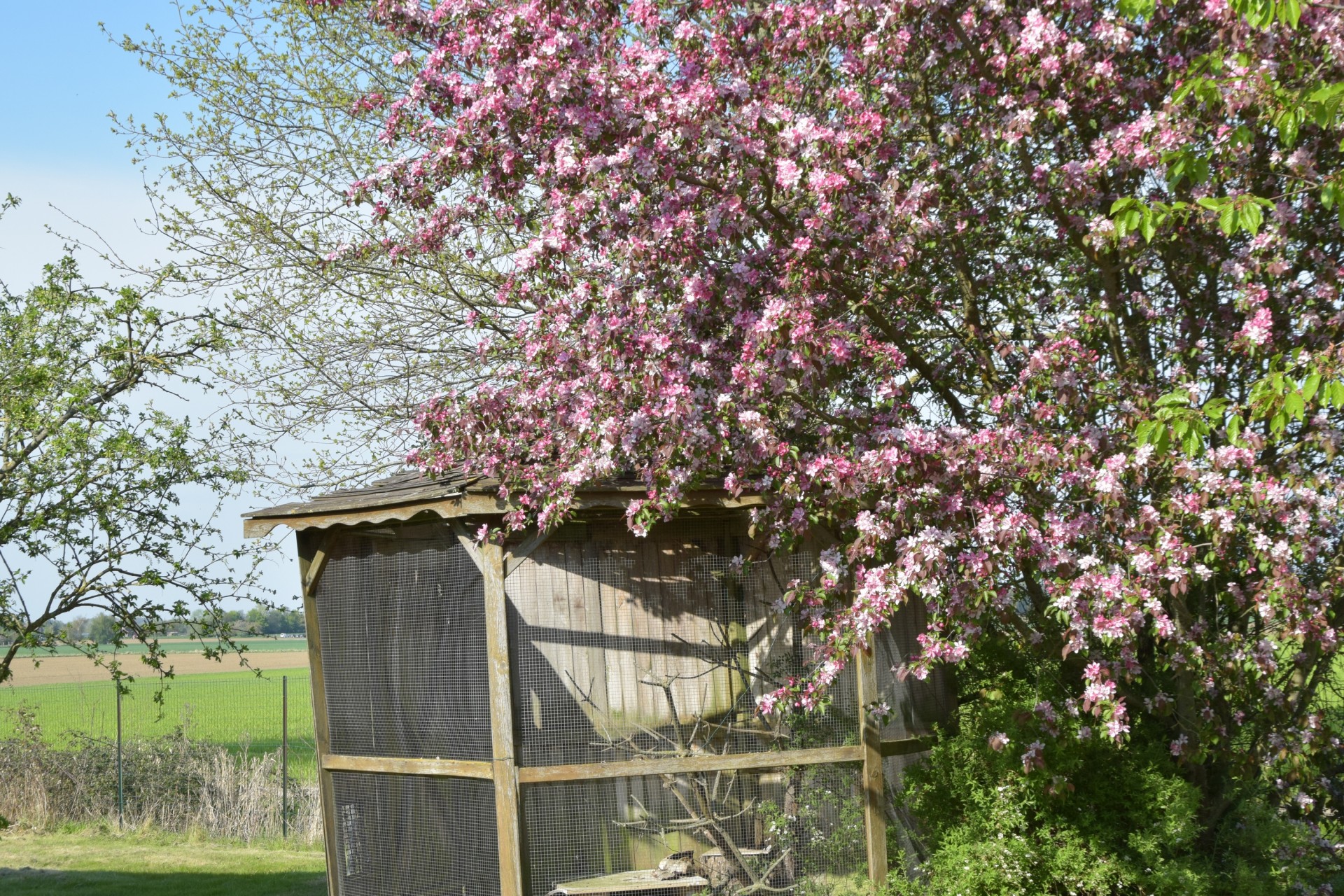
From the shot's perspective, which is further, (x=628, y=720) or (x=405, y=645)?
(x=405, y=645)

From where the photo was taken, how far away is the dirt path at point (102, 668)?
4228 cm

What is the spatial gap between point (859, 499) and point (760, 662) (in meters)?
1.33

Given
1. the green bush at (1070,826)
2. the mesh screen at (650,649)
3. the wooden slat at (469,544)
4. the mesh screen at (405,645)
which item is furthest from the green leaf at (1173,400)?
the mesh screen at (405,645)

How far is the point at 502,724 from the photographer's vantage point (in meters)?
6.44

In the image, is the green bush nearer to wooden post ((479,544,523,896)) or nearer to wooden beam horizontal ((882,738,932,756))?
wooden beam horizontal ((882,738,932,756))

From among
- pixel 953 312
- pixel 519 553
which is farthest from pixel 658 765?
pixel 953 312

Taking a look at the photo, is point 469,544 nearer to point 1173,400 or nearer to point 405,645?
point 405,645

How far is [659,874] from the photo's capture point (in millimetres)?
6379

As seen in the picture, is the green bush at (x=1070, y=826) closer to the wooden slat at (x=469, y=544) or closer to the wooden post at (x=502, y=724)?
the wooden post at (x=502, y=724)

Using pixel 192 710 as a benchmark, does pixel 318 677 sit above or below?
above

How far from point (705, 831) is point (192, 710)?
18.8m

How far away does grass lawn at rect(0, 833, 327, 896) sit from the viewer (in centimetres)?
980

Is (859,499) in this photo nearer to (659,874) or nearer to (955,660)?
(955,660)

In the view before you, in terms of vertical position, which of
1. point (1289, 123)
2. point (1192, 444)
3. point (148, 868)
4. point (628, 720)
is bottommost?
point (148, 868)
